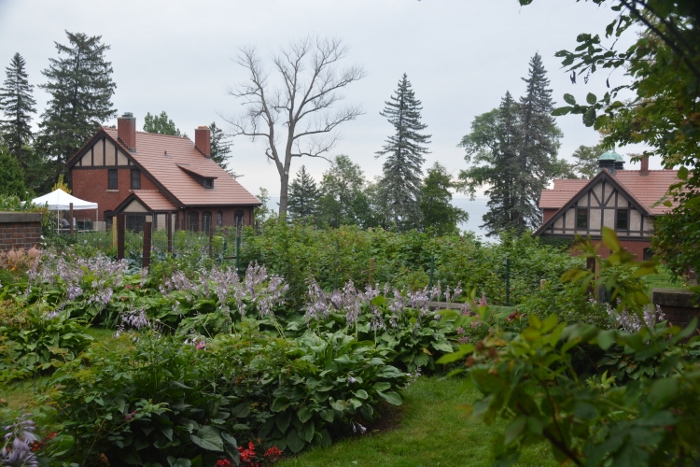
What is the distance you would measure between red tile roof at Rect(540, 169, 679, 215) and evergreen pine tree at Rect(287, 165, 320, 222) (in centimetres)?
1908

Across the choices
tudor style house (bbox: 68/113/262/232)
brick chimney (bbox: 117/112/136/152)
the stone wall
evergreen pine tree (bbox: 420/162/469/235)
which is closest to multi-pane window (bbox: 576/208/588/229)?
evergreen pine tree (bbox: 420/162/469/235)

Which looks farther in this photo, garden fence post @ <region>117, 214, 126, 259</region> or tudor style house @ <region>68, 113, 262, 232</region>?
tudor style house @ <region>68, 113, 262, 232</region>

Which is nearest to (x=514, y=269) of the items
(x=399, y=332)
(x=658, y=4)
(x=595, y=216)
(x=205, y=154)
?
(x=399, y=332)

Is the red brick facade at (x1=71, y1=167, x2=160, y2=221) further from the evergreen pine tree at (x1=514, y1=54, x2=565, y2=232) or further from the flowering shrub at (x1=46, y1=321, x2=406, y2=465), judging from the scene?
the flowering shrub at (x1=46, y1=321, x2=406, y2=465)

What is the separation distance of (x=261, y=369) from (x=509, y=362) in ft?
11.2

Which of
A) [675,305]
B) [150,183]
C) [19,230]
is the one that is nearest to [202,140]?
[150,183]

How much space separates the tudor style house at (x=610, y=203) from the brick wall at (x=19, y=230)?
90.4 ft

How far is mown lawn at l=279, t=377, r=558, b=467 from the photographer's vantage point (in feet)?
13.5

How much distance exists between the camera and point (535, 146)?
45.0 meters

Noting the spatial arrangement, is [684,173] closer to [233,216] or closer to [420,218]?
[233,216]

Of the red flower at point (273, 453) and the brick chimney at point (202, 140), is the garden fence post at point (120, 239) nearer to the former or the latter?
the red flower at point (273, 453)

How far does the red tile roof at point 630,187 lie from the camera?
33.6 m

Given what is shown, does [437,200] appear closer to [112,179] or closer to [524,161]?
[524,161]

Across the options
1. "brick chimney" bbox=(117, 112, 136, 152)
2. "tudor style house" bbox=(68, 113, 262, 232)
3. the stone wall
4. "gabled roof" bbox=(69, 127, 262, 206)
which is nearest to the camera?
the stone wall
